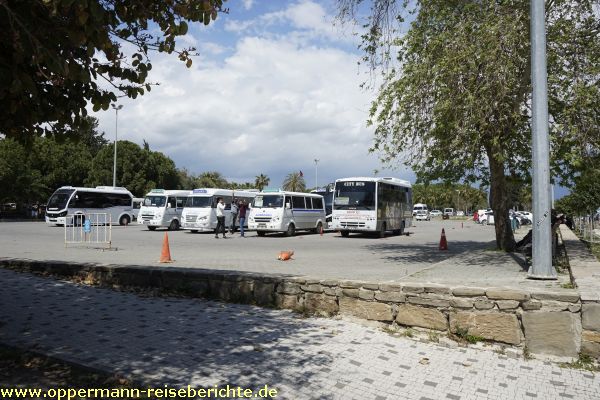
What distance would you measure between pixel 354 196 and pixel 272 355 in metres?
20.5

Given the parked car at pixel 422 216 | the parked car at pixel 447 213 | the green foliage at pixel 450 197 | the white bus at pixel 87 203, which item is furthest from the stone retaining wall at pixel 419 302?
the green foliage at pixel 450 197

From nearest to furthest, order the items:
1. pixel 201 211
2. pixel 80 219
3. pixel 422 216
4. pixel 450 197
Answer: pixel 80 219
pixel 201 211
pixel 422 216
pixel 450 197

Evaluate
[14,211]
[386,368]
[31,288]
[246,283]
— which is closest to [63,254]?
[31,288]

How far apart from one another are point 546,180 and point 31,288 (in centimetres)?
833

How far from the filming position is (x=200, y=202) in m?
28.5

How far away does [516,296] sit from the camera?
559 cm

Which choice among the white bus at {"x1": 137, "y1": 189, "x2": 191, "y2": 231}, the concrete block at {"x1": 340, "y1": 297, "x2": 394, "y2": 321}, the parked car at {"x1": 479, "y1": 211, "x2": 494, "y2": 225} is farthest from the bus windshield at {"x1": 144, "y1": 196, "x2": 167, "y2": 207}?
the parked car at {"x1": 479, "y1": 211, "x2": 494, "y2": 225}

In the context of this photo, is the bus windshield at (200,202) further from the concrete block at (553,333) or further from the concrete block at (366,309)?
the concrete block at (553,333)

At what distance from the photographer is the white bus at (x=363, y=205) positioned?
24734mm

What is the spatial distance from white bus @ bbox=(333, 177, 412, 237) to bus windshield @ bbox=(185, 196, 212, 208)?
7.49 metres

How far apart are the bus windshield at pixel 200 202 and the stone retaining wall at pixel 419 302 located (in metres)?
19.8

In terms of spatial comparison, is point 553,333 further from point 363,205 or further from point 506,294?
point 363,205

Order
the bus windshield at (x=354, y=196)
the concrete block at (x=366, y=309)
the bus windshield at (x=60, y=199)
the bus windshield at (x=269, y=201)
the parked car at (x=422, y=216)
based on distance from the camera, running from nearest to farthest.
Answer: the concrete block at (x=366, y=309), the bus windshield at (x=354, y=196), the bus windshield at (x=269, y=201), the bus windshield at (x=60, y=199), the parked car at (x=422, y=216)

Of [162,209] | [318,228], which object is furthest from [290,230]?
[162,209]
